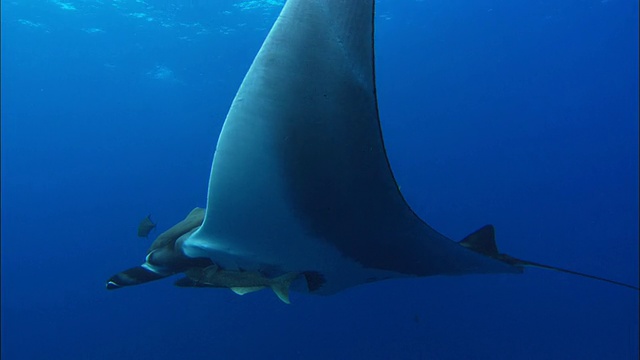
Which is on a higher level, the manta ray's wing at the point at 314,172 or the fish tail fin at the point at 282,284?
the manta ray's wing at the point at 314,172

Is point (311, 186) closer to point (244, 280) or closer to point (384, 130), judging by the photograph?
point (244, 280)

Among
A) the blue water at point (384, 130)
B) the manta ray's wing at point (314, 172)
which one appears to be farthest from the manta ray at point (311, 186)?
the blue water at point (384, 130)

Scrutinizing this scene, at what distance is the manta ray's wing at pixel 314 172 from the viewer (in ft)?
4.99

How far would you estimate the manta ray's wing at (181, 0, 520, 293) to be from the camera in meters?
1.52

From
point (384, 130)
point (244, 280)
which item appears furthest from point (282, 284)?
point (384, 130)

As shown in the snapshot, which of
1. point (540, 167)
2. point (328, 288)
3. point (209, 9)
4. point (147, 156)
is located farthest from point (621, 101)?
point (147, 156)

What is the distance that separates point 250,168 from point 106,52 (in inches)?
772

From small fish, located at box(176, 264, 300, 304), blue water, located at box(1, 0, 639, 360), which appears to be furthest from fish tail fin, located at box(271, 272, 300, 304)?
blue water, located at box(1, 0, 639, 360)

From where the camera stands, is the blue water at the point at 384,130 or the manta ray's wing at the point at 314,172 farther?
the blue water at the point at 384,130

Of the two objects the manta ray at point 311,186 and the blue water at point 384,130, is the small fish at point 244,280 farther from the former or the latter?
the blue water at point 384,130

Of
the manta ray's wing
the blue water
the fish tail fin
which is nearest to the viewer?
the manta ray's wing

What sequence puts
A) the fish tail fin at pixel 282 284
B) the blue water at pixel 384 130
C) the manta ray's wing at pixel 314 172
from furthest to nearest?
the blue water at pixel 384 130 < the fish tail fin at pixel 282 284 < the manta ray's wing at pixel 314 172

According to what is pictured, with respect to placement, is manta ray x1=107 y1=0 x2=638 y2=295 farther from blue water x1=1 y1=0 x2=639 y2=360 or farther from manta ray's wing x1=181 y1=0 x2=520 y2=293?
blue water x1=1 y1=0 x2=639 y2=360

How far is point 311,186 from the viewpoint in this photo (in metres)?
1.95
